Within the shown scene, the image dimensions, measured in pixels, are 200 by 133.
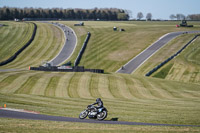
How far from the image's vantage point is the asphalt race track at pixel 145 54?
83.5 meters

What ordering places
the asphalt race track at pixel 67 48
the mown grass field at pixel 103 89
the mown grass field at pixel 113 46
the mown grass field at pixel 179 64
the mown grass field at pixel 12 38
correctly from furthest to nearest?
the mown grass field at pixel 12 38 → the asphalt race track at pixel 67 48 → the mown grass field at pixel 113 46 → the mown grass field at pixel 179 64 → the mown grass field at pixel 103 89

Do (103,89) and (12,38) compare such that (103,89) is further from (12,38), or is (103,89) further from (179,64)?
(12,38)

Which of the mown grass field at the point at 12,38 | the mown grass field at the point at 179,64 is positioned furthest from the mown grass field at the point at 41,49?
the mown grass field at the point at 179,64

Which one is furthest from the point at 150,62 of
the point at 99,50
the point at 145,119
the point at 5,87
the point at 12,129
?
the point at 12,129

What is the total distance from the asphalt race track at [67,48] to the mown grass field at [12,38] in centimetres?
1455

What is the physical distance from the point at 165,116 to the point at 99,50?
256ft

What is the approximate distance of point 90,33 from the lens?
129 m

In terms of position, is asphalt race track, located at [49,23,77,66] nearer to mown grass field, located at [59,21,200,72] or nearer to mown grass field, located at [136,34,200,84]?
mown grass field, located at [59,21,200,72]

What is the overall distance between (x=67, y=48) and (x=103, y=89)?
62.2 m

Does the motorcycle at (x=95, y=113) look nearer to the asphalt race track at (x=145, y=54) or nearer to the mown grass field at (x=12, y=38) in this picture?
the asphalt race track at (x=145, y=54)

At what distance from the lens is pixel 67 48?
364 feet

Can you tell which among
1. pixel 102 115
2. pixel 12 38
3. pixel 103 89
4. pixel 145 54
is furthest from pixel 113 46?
pixel 102 115

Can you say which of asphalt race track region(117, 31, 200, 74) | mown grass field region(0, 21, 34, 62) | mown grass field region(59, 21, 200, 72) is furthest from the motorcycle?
mown grass field region(0, 21, 34, 62)

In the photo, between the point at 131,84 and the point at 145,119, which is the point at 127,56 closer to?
the point at 131,84
